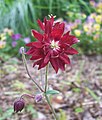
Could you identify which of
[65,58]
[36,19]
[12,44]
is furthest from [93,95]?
[36,19]

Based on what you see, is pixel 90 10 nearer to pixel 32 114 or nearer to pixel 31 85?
pixel 31 85

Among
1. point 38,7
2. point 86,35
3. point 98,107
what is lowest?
point 98,107

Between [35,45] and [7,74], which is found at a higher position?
[35,45]

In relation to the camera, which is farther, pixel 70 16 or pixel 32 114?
pixel 70 16

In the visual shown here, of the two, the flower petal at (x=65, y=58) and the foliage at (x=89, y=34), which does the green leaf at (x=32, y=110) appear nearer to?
the flower petal at (x=65, y=58)

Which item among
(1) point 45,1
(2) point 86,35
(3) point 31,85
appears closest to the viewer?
(3) point 31,85

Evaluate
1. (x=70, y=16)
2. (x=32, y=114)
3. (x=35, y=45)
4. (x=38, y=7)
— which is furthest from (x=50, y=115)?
→ (x=38, y=7)

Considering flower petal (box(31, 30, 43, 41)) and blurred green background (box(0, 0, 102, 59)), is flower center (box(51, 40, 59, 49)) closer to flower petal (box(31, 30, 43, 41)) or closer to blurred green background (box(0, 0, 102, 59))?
flower petal (box(31, 30, 43, 41))

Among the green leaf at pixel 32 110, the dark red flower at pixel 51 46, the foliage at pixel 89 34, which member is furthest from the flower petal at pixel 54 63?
the foliage at pixel 89 34

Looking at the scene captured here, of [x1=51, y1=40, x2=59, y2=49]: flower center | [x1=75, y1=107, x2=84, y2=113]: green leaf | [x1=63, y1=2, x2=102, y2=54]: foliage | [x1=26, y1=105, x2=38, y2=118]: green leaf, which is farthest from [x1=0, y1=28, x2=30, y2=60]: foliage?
[x1=51, y1=40, x2=59, y2=49]: flower center
